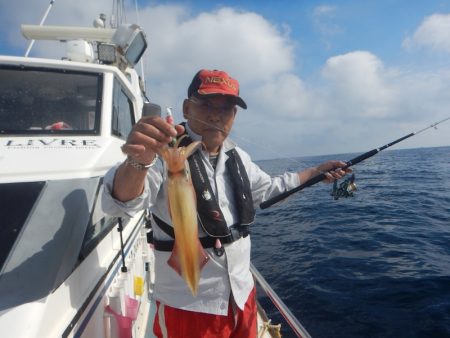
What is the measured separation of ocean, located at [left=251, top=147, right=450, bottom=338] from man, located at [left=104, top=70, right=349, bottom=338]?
910mm

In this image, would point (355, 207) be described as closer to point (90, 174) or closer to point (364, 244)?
point (364, 244)

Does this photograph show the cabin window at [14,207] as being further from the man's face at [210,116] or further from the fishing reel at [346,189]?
the fishing reel at [346,189]

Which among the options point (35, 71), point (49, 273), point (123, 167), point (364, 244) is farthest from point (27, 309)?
point (364, 244)

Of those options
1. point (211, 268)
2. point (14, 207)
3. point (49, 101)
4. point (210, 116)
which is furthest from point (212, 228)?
point (49, 101)

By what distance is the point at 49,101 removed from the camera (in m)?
3.28

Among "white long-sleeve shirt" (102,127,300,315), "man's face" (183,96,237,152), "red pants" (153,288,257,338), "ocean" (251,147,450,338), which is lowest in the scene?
"ocean" (251,147,450,338)

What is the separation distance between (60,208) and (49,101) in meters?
1.83

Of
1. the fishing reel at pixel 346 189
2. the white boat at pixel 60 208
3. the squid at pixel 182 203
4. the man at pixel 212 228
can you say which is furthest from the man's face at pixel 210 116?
the fishing reel at pixel 346 189

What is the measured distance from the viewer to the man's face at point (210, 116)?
246cm

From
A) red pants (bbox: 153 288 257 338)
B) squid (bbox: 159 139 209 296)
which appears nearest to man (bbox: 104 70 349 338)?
red pants (bbox: 153 288 257 338)

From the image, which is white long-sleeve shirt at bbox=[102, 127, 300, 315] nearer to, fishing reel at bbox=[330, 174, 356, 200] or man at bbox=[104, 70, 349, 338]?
man at bbox=[104, 70, 349, 338]

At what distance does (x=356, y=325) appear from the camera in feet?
17.8

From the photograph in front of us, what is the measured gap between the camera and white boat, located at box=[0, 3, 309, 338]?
1.69 m

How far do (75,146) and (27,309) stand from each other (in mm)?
1362
